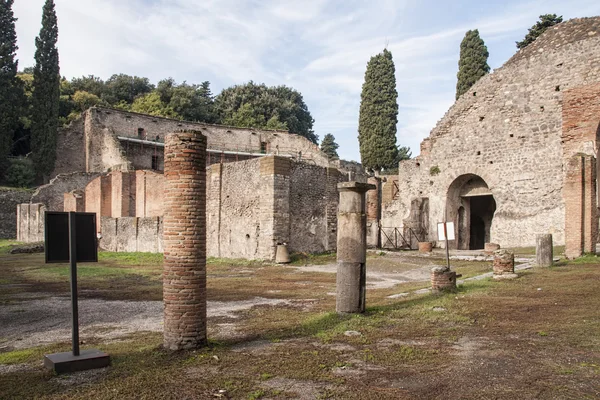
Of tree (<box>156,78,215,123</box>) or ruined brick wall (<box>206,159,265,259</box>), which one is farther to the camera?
tree (<box>156,78,215,123</box>)

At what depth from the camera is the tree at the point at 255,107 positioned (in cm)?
5975

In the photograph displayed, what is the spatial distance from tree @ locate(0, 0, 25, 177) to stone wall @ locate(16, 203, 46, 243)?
21.0 feet

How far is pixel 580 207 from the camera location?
13.6 m

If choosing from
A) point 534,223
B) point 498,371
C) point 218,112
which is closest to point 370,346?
point 498,371

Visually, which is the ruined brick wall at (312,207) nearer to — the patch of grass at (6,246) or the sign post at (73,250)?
the sign post at (73,250)

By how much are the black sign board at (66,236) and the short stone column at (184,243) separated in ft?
2.80

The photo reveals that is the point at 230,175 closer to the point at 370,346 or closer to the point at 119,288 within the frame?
the point at 119,288

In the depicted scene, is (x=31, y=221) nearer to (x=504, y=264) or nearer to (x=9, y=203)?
(x=9, y=203)

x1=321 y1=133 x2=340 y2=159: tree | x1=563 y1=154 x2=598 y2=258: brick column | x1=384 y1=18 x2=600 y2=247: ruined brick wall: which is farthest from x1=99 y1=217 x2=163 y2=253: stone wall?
x1=321 y1=133 x2=340 y2=159: tree

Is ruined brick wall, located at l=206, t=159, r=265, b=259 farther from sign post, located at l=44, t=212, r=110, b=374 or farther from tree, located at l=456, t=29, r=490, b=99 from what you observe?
tree, located at l=456, t=29, r=490, b=99

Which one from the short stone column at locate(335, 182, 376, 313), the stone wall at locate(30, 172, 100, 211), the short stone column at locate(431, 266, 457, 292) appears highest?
the stone wall at locate(30, 172, 100, 211)

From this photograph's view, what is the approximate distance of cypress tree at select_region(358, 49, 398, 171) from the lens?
1722 inches

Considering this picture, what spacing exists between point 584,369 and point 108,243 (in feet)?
86.5

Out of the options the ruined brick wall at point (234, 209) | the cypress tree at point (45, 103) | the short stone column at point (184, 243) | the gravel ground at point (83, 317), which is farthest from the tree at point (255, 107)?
the short stone column at point (184, 243)
